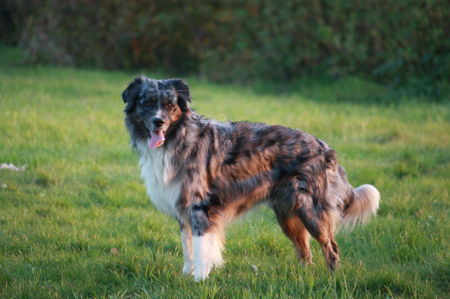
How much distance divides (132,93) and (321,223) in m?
1.94

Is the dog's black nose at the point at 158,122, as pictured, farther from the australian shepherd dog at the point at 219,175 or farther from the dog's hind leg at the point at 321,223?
the dog's hind leg at the point at 321,223

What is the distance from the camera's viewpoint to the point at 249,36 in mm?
18156

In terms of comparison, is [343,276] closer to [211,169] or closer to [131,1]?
[211,169]

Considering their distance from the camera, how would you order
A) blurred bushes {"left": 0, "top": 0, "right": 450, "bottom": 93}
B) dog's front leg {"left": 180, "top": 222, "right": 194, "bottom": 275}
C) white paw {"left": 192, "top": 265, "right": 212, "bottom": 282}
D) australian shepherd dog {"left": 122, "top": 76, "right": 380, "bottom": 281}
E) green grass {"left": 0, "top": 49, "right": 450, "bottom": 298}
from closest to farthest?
green grass {"left": 0, "top": 49, "right": 450, "bottom": 298} → white paw {"left": 192, "top": 265, "right": 212, "bottom": 282} → australian shepherd dog {"left": 122, "top": 76, "right": 380, "bottom": 281} → dog's front leg {"left": 180, "top": 222, "right": 194, "bottom": 275} → blurred bushes {"left": 0, "top": 0, "right": 450, "bottom": 93}

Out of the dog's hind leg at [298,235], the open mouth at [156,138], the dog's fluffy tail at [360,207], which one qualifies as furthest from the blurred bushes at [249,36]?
the open mouth at [156,138]

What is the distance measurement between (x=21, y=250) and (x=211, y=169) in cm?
189

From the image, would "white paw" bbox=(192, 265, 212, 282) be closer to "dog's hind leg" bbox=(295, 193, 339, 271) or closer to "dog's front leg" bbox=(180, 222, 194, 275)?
"dog's front leg" bbox=(180, 222, 194, 275)

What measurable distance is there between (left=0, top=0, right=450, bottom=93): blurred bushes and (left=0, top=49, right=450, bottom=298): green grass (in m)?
1.94

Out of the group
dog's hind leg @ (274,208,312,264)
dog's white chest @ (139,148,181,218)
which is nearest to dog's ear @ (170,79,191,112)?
dog's white chest @ (139,148,181,218)

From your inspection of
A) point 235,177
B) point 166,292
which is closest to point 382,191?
point 235,177

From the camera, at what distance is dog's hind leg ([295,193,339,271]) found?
5.23 m

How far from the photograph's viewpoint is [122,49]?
20.2 meters

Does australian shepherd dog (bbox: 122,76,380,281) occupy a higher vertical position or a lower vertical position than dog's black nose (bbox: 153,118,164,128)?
lower

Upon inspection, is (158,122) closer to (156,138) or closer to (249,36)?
(156,138)
